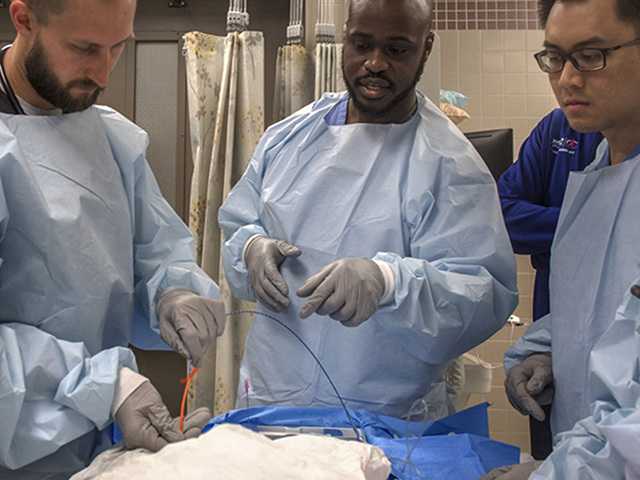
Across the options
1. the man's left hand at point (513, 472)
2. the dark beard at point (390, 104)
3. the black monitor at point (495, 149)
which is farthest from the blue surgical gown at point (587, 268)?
the black monitor at point (495, 149)

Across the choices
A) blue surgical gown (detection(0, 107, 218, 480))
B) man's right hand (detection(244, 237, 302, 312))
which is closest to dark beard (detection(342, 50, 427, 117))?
man's right hand (detection(244, 237, 302, 312))

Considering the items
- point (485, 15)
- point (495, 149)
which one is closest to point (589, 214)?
point (495, 149)

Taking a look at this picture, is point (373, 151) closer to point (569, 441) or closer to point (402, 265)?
point (402, 265)

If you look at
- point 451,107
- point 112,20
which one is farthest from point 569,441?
point 451,107

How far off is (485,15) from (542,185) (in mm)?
2134

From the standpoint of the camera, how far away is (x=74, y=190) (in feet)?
4.37

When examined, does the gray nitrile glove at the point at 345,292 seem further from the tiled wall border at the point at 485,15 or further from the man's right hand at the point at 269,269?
the tiled wall border at the point at 485,15

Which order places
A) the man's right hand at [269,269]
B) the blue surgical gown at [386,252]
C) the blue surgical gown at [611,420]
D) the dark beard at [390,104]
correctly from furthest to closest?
the dark beard at [390,104] < the man's right hand at [269,269] < the blue surgical gown at [386,252] < the blue surgical gown at [611,420]

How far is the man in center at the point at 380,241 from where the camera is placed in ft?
5.21

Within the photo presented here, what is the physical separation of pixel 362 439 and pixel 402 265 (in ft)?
1.25

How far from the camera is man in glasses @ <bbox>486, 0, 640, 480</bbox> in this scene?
1315 mm

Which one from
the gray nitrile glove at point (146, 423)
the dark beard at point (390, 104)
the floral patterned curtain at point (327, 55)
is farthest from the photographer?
the floral patterned curtain at point (327, 55)

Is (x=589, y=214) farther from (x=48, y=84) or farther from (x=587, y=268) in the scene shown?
(x=48, y=84)

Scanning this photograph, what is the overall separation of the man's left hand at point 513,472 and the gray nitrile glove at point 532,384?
10.0 inches
